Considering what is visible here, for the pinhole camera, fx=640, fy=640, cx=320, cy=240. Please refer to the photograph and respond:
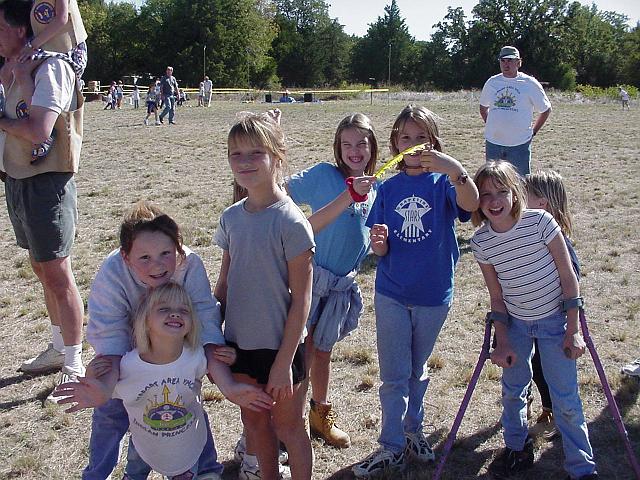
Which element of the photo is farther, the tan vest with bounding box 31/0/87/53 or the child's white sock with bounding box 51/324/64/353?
the child's white sock with bounding box 51/324/64/353

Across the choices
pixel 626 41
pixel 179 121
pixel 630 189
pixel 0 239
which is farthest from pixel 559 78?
pixel 0 239

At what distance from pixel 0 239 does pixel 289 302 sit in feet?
19.8

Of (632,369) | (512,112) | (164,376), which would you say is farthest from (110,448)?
(512,112)

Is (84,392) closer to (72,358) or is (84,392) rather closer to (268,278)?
(268,278)

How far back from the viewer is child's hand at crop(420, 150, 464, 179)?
9.16 feet

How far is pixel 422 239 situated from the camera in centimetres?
307

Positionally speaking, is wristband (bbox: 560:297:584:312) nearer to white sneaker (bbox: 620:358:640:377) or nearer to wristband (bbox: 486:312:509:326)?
wristband (bbox: 486:312:509:326)

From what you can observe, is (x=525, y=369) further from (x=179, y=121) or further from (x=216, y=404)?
(x=179, y=121)

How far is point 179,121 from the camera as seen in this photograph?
2298 centimetres

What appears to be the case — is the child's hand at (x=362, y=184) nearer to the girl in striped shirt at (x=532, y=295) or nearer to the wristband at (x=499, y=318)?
the girl in striped shirt at (x=532, y=295)

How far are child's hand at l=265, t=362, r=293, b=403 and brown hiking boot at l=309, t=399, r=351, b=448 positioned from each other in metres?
0.98

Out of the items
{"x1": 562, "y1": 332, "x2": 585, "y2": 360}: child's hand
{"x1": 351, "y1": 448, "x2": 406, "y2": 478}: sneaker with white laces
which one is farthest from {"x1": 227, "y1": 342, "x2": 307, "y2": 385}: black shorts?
{"x1": 562, "y1": 332, "x2": 585, "y2": 360}: child's hand

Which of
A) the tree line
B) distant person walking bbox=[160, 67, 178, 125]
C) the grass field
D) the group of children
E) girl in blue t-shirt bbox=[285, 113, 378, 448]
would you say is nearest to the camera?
the group of children

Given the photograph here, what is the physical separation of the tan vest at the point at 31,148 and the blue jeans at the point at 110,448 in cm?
151
